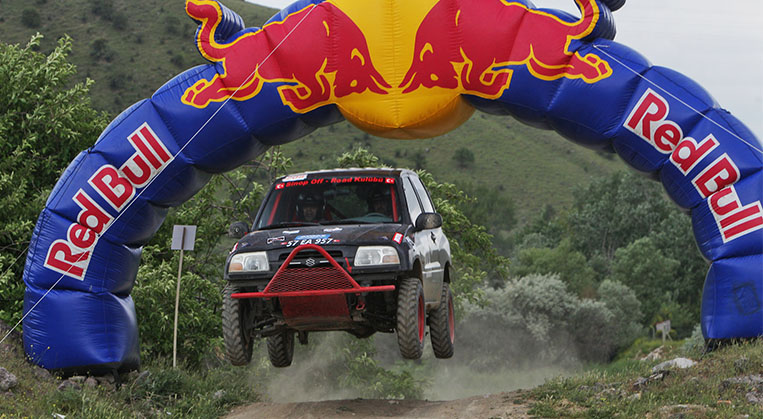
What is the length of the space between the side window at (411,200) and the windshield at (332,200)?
0.16 m

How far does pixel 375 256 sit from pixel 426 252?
164 cm

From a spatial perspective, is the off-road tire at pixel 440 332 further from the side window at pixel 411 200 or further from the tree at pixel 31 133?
Result: the tree at pixel 31 133

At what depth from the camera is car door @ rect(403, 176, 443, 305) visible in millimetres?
10227

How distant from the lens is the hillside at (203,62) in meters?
55.6

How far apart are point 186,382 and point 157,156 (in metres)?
3.23

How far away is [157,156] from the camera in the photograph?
11617mm

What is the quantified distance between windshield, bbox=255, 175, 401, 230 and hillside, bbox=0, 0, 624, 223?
1502 inches

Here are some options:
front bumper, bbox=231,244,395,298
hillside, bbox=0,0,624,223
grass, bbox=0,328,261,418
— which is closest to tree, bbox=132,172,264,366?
grass, bbox=0,328,261,418

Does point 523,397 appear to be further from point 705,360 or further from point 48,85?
point 48,85

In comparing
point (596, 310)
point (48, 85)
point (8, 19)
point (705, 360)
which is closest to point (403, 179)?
point (705, 360)

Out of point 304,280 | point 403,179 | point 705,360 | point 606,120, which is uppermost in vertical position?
point 606,120

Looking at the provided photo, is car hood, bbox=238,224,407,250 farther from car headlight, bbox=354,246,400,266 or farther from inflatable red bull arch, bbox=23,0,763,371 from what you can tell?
inflatable red bull arch, bbox=23,0,763,371

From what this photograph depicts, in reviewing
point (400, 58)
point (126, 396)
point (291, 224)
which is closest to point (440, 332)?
point (291, 224)

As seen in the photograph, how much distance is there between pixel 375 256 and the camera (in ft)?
29.6
